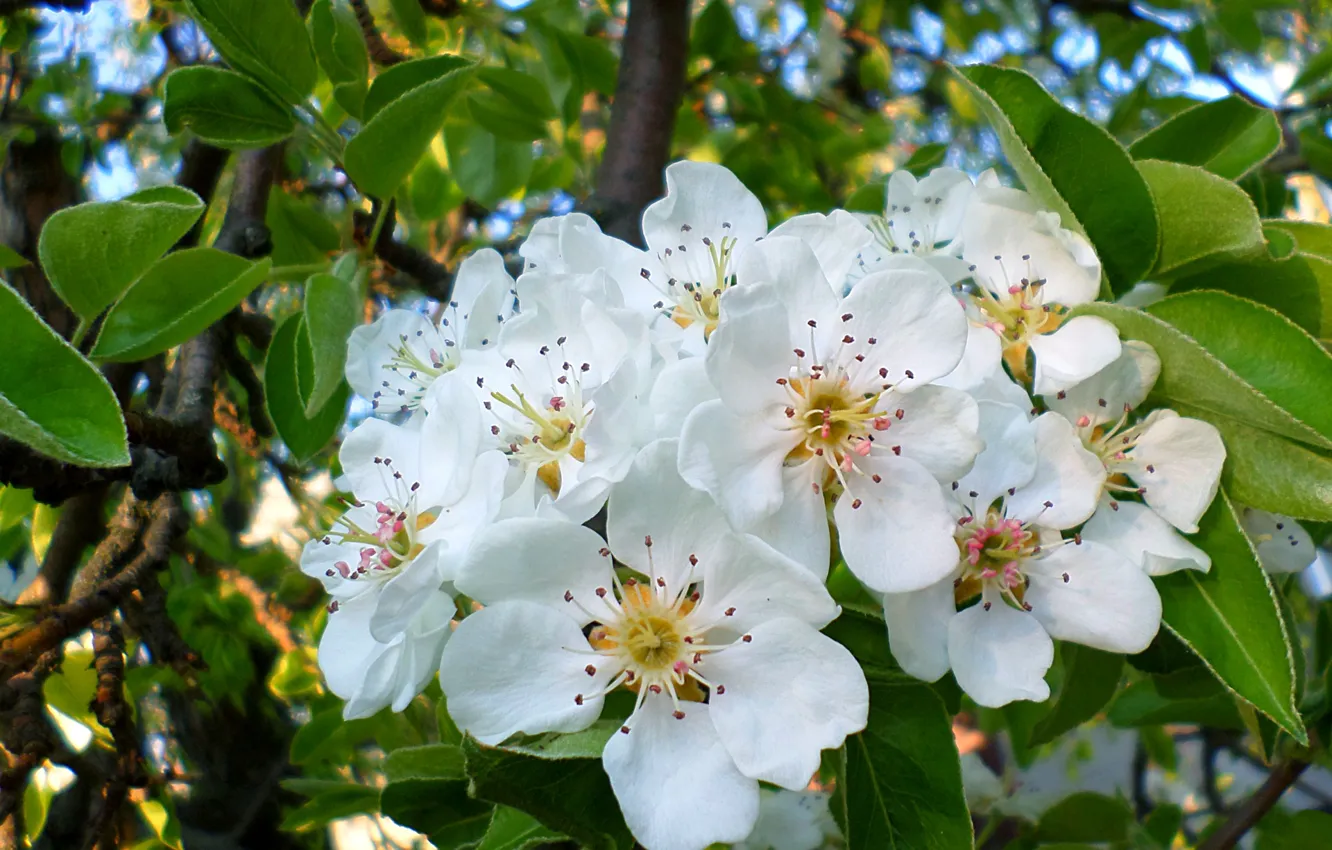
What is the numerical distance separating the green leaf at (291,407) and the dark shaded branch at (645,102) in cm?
51

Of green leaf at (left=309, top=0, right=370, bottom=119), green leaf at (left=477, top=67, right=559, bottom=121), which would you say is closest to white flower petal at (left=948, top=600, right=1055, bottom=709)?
green leaf at (left=309, top=0, right=370, bottom=119)

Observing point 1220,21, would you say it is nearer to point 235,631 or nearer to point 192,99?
point 192,99

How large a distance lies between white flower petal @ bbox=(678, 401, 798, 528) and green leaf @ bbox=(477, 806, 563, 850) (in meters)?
0.30

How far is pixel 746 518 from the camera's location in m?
0.75

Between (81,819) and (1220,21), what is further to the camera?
(1220,21)

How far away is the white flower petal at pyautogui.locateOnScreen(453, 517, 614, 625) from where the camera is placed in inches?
29.9

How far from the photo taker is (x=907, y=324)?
2.68 feet

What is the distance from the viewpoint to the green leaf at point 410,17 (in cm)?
136

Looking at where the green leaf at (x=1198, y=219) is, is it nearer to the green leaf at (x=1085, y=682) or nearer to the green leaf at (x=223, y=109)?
the green leaf at (x=1085, y=682)

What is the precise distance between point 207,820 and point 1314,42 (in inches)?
175

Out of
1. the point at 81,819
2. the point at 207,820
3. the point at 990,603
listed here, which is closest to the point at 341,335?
the point at 990,603

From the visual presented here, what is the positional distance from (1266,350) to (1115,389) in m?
0.12

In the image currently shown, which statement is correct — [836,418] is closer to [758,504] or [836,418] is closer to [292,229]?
[758,504]

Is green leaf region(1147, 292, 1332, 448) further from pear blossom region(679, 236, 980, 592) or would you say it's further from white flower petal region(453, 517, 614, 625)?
white flower petal region(453, 517, 614, 625)
